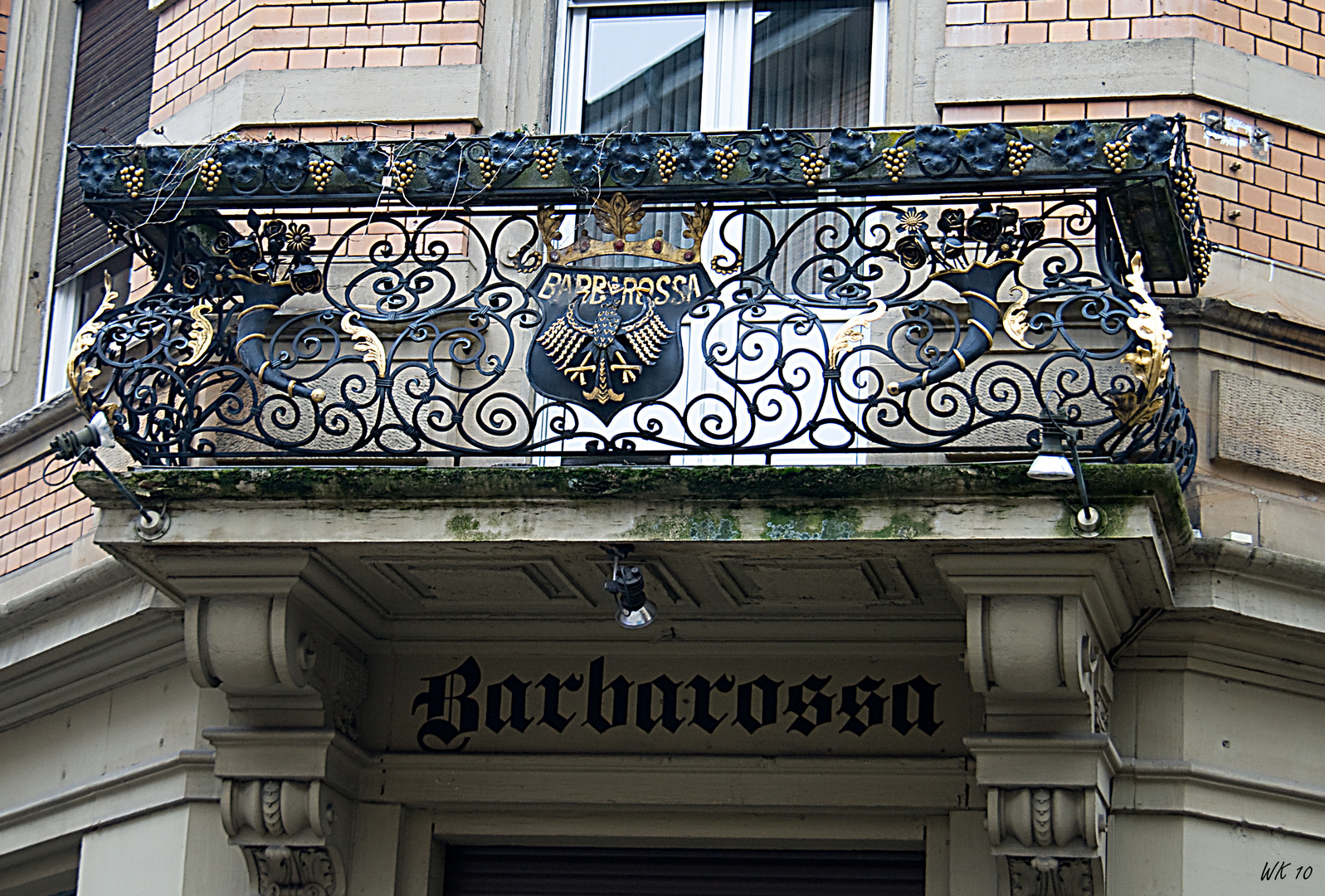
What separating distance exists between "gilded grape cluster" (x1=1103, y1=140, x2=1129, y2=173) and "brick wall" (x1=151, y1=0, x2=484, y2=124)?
9.41 ft

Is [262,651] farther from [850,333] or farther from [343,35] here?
[343,35]

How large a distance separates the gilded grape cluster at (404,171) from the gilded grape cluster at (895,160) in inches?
63.2

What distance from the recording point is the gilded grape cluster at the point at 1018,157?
23.2ft

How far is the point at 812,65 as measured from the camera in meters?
8.88

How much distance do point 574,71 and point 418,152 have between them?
1820 millimetres

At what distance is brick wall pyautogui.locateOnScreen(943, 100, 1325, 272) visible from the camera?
26.7ft

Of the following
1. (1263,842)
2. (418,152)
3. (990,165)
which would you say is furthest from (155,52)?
(1263,842)

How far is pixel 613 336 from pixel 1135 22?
2575 mm

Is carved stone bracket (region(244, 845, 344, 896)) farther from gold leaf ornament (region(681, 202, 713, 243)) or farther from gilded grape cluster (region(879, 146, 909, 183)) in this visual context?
gilded grape cluster (region(879, 146, 909, 183))

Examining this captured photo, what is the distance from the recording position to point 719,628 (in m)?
7.86

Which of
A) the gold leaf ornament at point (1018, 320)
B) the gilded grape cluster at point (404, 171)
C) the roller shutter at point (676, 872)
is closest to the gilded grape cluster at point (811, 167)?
the gold leaf ornament at point (1018, 320)

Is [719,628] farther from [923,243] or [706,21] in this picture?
[706,21]

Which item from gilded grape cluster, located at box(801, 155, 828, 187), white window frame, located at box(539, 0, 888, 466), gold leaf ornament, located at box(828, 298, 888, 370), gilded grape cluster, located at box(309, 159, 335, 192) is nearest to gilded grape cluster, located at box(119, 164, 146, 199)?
gilded grape cluster, located at box(309, 159, 335, 192)

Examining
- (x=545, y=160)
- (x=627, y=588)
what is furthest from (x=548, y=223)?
(x=627, y=588)
